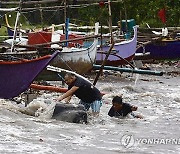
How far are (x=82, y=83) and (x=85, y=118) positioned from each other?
931 mm

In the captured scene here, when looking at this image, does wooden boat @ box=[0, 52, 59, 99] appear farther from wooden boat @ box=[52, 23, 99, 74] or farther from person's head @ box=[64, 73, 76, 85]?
wooden boat @ box=[52, 23, 99, 74]

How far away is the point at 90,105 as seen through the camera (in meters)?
12.4

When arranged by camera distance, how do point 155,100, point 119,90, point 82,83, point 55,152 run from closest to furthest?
point 55,152
point 82,83
point 155,100
point 119,90

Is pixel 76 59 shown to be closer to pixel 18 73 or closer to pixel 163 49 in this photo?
pixel 18 73

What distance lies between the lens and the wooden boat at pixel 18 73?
1337 cm

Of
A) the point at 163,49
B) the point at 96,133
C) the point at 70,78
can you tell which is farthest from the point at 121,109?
the point at 163,49

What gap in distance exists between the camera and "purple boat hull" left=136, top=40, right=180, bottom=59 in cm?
2807

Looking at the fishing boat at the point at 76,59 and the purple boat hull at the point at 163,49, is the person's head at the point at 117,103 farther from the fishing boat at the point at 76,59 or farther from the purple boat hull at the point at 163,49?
the purple boat hull at the point at 163,49

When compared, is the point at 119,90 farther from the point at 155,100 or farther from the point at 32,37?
the point at 32,37

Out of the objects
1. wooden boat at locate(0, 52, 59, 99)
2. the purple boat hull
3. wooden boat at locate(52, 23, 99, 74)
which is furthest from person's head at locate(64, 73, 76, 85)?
the purple boat hull

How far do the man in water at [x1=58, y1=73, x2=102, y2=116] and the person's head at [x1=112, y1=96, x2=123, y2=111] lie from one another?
35cm

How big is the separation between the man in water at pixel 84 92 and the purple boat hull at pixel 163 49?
624 inches

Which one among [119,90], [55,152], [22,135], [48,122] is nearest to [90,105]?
[48,122]

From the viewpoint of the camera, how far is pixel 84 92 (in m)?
12.2
